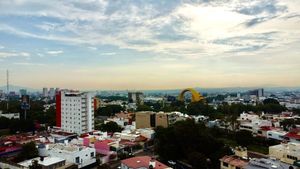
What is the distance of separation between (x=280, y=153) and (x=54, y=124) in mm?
19924

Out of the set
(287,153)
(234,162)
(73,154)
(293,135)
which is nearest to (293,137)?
(293,135)

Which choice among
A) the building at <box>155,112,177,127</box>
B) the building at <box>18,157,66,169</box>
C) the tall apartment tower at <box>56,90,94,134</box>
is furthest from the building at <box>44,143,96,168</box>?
the building at <box>155,112,177,127</box>

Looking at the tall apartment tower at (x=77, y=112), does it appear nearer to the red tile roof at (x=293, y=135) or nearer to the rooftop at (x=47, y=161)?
the rooftop at (x=47, y=161)

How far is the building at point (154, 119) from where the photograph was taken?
2556cm

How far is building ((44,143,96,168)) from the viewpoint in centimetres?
1375

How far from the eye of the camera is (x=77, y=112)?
76.7 ft

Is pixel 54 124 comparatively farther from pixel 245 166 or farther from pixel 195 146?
pixel 245 166

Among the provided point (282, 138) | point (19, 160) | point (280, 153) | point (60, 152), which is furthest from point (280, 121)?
point (19, 160)

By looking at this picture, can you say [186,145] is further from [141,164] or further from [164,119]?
[164,119]

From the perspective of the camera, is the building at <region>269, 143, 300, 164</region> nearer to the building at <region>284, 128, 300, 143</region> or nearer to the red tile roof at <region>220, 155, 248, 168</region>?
the red tile roof at <region>220, 155, 248, 168</region>

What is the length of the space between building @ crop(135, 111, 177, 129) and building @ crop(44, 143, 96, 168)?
11157 millimetres

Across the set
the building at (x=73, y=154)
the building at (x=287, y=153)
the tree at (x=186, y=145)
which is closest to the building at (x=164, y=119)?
the tree at (x=186, y=145)

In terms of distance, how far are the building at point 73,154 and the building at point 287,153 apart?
9357 mm

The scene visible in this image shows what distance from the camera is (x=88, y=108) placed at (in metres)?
23.7
